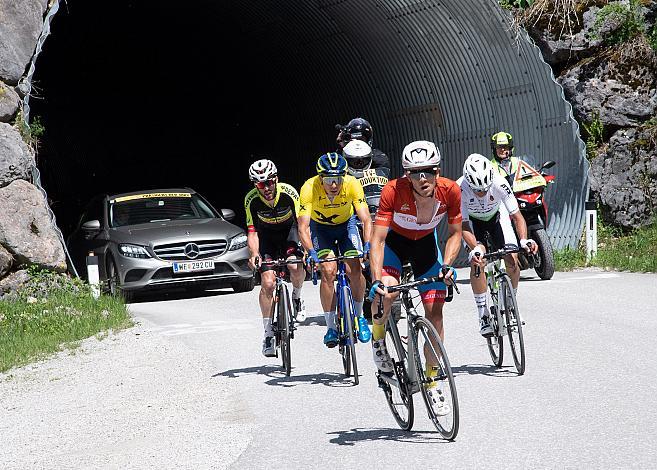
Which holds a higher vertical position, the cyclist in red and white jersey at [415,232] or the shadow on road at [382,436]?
the cyclist in red and white jersey at [415,232]

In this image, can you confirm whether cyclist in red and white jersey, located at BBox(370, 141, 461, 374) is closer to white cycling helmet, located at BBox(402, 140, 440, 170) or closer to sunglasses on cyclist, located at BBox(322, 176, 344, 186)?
white cycling helmet, located at BBox(402, 140, 440, 170)

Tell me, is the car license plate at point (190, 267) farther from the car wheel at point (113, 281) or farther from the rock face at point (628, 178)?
the rock face at point (628, 178)

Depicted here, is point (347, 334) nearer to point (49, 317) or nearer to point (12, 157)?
point (49, 317)

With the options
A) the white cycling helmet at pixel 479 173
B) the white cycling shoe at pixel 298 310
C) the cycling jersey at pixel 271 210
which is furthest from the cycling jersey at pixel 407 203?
the white cycling shoe at pixel 298 310

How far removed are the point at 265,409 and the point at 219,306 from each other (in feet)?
25.3

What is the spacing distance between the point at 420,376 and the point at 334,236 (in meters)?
3.52

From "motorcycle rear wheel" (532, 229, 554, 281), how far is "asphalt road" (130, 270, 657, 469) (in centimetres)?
209

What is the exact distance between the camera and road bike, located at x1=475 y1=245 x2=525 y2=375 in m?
9.16

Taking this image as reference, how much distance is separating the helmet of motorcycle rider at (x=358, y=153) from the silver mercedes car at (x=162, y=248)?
18.6 feet

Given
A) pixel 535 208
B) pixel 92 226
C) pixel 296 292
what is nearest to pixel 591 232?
pixel 535 208

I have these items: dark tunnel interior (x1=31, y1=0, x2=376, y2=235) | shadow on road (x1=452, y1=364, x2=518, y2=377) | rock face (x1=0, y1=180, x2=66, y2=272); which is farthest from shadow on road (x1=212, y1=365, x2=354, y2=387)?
dark tunnel interior (x1=31, y1=0, x2=376, y2=235)

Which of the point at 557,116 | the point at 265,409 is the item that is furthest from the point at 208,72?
the point at 265,409

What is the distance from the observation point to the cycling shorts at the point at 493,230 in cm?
1015

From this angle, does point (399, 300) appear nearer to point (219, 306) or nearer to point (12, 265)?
point (219, 306)
